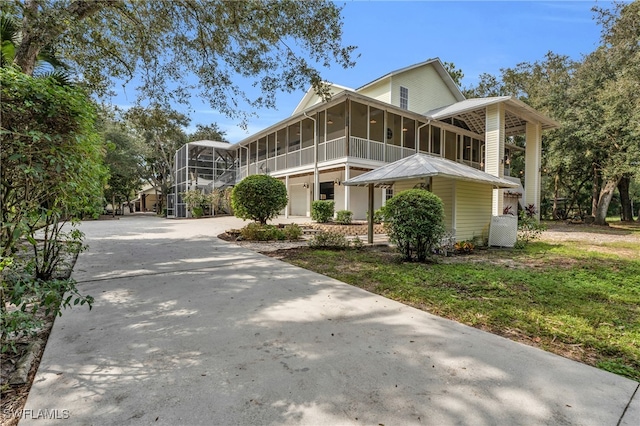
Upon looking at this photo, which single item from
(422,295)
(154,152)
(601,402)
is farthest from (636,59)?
(154,152)

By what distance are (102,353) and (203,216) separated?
21.9m

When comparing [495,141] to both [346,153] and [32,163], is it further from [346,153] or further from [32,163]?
[32,163]

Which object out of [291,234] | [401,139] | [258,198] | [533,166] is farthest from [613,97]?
[258,198]

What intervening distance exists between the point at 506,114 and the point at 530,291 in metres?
14.4

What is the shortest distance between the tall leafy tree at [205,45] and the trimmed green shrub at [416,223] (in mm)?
3257

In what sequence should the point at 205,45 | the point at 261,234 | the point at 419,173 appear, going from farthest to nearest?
the point at 261,234
the point at 419,173
the point at 205,45

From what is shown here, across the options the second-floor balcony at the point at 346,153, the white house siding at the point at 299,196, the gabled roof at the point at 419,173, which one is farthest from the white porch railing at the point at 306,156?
the gabled roof at the point at 419,173

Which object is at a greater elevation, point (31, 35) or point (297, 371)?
point (31, 35)

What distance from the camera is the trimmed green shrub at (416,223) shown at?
629 cm

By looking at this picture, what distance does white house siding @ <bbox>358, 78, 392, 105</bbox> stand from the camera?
1694 cm

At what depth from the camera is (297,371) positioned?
7.26 ft

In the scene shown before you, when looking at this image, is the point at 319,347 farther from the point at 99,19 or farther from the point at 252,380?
the point at 99,19

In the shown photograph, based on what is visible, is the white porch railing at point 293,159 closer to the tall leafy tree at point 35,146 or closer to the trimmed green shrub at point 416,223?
the trimmed green shrub at point 416,223

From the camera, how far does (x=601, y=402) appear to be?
6.29ft
